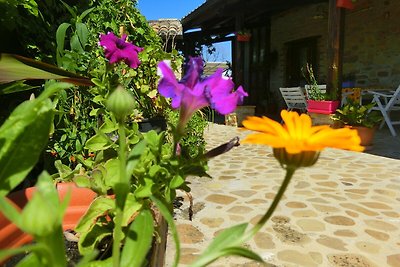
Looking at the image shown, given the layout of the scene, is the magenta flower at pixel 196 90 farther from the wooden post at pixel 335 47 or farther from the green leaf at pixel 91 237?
the wooden post at pixel 335 47

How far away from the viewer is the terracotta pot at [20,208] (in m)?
0.62

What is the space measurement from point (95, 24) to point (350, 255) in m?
1.93

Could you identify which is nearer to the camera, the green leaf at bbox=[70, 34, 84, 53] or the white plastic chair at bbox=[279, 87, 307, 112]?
the green leaf at bbox=[70, 34, 84, 53]

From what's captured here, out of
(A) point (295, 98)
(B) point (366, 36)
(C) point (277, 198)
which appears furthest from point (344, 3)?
(C) point (277, 198)

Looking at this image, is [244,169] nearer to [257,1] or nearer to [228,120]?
[228,120]

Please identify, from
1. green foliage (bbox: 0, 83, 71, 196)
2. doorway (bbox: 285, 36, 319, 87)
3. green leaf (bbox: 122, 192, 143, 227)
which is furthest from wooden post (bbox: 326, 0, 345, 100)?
green foliage (bbox: 0, 83, 71, 196)

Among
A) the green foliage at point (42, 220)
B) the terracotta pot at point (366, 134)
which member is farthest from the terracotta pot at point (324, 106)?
the green foliage at point (42, 220)

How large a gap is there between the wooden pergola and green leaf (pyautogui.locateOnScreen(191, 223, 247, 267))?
4811 mm

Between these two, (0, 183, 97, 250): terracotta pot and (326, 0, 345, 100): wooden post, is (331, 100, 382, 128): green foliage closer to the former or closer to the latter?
(326, 0, 345, 100): wooden post

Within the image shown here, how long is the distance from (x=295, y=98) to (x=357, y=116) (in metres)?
2.03

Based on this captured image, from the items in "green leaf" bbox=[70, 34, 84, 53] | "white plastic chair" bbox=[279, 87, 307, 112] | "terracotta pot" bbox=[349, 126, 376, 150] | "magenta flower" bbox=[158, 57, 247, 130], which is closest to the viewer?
"magenta flower" bbox=[158, 57, 247, 130]

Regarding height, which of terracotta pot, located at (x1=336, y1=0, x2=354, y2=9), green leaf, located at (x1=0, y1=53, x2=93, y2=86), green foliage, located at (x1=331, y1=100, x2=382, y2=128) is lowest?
green foliage, located at (x1=331, y1=100, x2=382, y2=128)

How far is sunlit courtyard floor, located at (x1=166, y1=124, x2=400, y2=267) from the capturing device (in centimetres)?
175

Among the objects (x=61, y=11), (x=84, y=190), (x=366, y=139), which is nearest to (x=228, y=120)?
(x=366, y=139)
